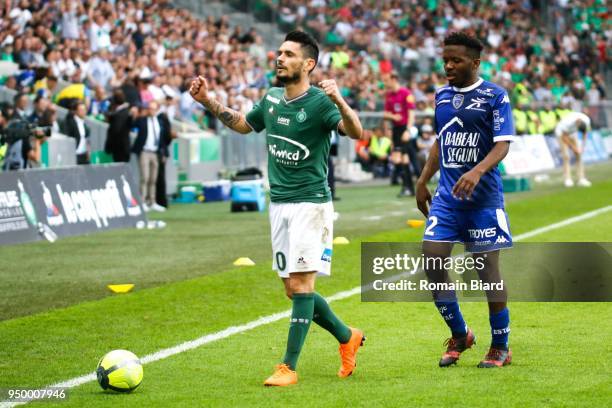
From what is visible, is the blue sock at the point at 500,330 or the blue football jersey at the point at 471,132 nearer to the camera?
the blue football jersey at the point at 471,132

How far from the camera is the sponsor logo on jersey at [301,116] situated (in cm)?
798

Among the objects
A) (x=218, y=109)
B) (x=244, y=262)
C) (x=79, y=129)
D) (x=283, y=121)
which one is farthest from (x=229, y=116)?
(x=79, y=129)

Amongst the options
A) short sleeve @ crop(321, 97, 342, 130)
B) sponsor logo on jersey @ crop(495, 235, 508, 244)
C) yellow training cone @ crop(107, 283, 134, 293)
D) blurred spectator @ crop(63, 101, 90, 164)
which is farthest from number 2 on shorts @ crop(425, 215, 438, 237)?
blurred spectator @ crop(63, 101, 90, 164)

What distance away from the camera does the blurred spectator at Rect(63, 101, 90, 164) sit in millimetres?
22922

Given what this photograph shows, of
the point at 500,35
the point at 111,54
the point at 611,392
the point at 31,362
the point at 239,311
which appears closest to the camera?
the point at 611,392

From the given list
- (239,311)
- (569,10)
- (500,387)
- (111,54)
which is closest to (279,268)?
(500,387)

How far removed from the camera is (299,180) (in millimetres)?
8031

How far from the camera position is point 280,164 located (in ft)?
26.6

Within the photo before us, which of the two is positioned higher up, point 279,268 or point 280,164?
point 280,164

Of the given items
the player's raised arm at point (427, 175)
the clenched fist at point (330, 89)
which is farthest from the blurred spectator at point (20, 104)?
the clenched fist at point (330, 89)

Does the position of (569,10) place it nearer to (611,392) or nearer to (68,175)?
(68,175)

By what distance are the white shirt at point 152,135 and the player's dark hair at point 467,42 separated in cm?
1587

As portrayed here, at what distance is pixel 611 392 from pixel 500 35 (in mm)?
44196

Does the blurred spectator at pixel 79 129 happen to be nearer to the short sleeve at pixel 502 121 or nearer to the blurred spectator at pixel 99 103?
the blurred spectator at pixel 99 103
